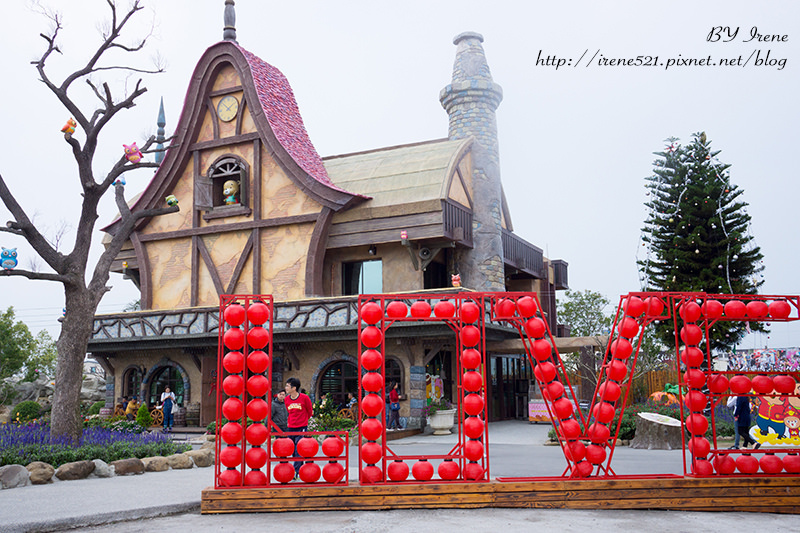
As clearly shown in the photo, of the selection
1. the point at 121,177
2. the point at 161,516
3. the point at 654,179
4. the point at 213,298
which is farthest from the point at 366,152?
the point at 161,516

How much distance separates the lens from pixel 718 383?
871cm

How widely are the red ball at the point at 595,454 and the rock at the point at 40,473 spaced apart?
7765 mm

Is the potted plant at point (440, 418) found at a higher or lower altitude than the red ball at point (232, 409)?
lower

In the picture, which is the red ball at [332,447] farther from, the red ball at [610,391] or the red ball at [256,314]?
the red ball at [610,391]

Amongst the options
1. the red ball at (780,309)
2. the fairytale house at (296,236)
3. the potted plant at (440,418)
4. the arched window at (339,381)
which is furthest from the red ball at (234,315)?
the arched window at (339,381)

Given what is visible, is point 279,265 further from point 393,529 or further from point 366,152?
point 393,529

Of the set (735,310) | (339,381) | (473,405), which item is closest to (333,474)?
(473,405)

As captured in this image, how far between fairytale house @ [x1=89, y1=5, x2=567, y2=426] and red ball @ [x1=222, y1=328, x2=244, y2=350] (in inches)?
434

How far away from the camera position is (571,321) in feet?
149

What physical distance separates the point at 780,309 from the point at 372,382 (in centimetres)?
525

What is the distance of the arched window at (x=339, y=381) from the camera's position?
814 inches

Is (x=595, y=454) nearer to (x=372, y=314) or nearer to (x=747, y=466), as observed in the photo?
(x=747, y=466)

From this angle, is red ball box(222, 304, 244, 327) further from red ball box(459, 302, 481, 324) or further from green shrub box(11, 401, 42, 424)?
green shrub box(11, 401, 42, 424)

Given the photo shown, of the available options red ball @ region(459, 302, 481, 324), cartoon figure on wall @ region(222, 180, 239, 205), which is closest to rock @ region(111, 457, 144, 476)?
red ball @ region(459, 302, 481, 324)
